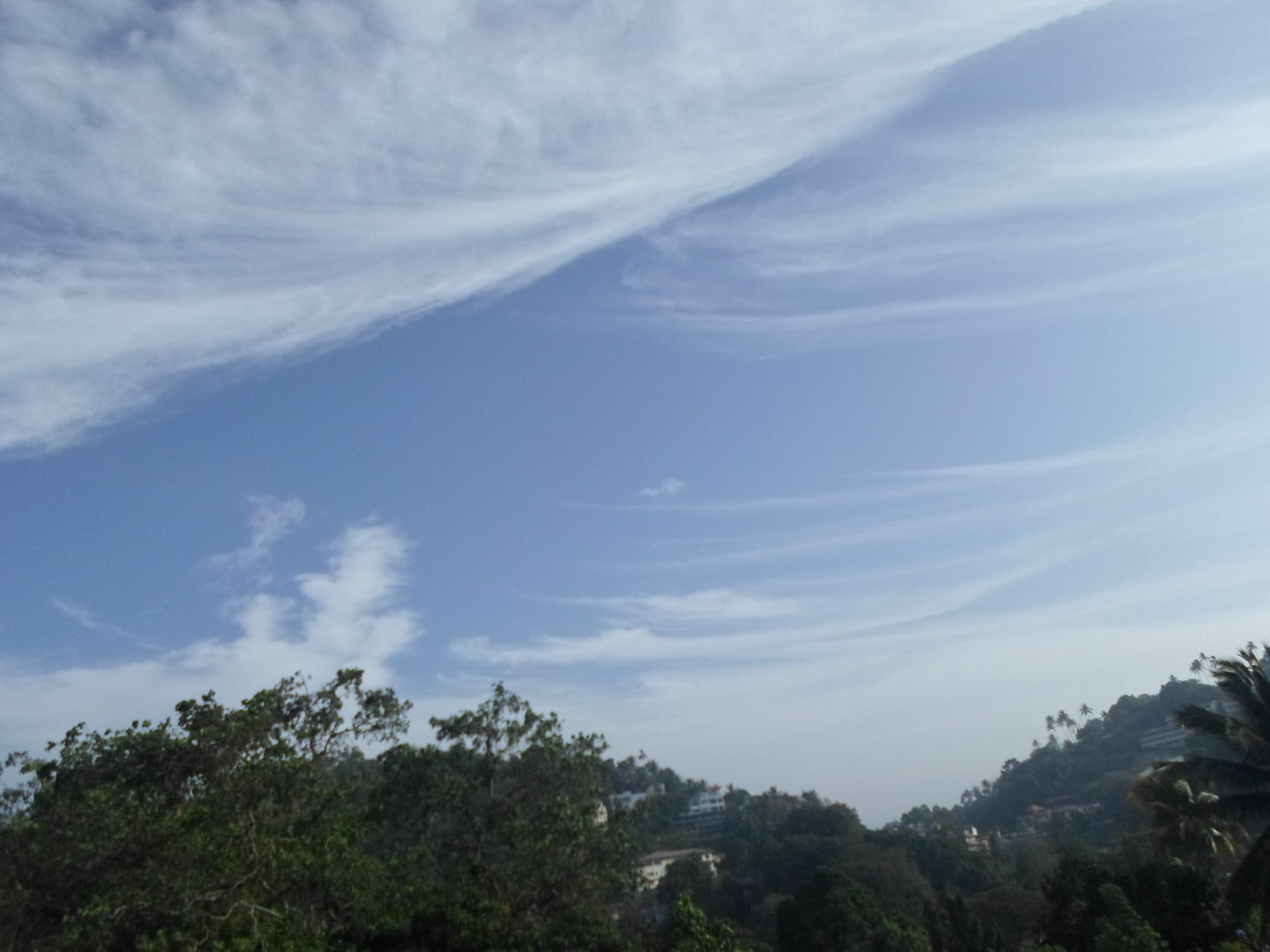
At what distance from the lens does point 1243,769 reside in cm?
1725

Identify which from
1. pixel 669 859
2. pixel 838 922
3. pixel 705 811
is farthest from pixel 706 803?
pixel 838 922

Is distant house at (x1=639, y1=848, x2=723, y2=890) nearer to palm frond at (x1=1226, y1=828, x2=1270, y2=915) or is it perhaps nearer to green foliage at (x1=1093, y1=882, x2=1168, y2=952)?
green foliage at (x1=1093, y1=882, x2=1168, y2=952)

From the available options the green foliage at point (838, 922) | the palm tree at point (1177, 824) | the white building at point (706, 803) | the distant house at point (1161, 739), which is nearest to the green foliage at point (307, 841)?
the palm tree at point (1177, 824)

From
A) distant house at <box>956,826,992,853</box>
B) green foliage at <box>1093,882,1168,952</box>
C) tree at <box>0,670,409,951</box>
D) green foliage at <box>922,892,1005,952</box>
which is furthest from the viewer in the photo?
distant house at <box>956,826,992,853</box>

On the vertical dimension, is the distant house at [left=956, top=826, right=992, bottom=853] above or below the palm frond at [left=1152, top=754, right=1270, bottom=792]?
below

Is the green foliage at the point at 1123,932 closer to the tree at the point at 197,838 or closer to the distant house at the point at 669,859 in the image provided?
the tree at the point at 197,838

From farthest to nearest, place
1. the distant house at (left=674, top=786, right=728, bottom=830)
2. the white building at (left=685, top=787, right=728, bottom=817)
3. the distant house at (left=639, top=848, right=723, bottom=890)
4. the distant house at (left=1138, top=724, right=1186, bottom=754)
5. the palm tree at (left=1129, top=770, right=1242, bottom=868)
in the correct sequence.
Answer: the white building at (left=685, top=787, right=728, bottom=817) → the distant house at (left=674, top=786, right=728, bottom=830) → the distant house at (left=1138, top=724, right=1186, bottom=754) → the distant house at (left=639, top=848, right=723, bottom=890) → the palm tree at (left=1129, top=770, right=1242, bottom=868)

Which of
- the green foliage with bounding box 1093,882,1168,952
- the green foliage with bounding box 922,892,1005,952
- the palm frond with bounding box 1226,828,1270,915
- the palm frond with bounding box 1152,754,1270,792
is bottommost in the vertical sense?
the green foliage with bounding box 922,892,1005,952

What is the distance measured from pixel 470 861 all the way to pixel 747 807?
88.1 m

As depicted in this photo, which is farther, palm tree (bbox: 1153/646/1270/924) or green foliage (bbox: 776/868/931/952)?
green foliage (bbox: 776/868/931/952)

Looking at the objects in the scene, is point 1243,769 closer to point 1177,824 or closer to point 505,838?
point 1177,824

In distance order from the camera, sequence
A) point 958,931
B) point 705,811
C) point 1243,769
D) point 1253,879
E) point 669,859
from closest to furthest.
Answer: point 1253,879
point 1243,769
point 958,931
point 669,859
point 705,811

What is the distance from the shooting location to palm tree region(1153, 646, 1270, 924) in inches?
648

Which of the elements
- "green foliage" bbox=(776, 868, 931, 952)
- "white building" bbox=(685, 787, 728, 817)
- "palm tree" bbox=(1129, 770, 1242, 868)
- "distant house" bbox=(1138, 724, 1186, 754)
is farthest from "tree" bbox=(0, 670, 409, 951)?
"white building" bbox=(685, 787, 728, 817)
